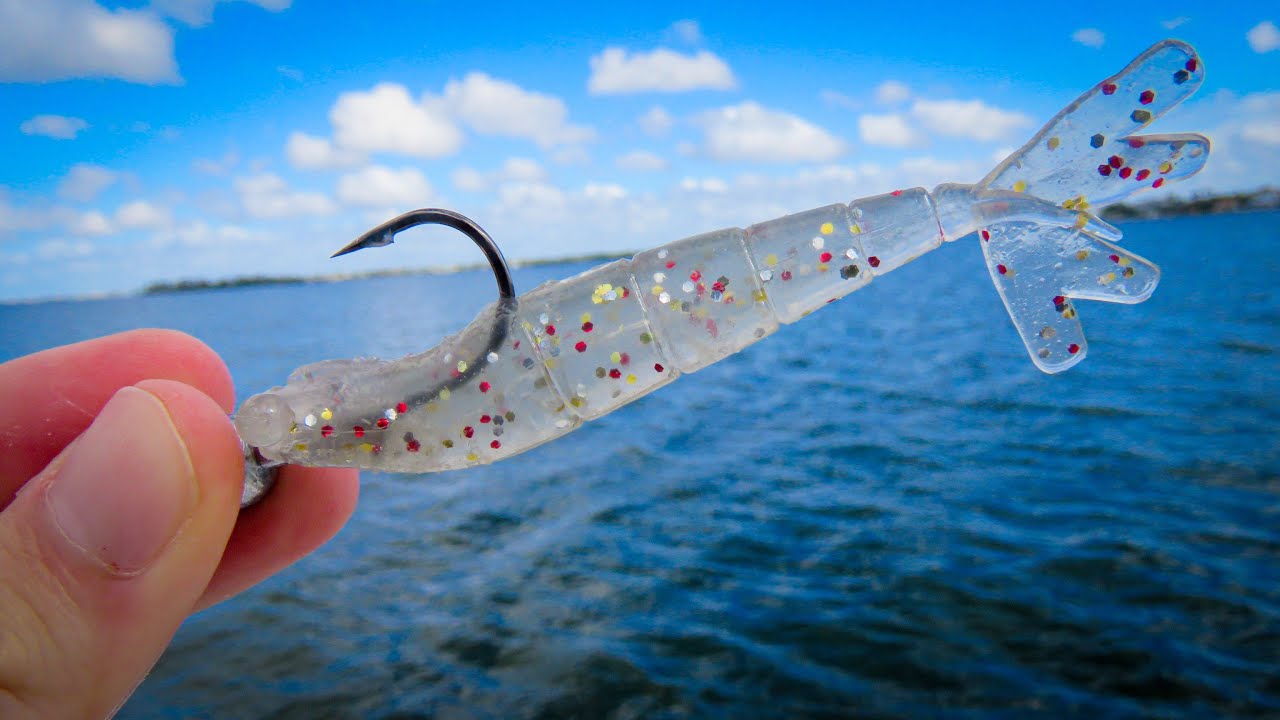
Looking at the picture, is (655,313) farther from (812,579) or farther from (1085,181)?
(812,579)

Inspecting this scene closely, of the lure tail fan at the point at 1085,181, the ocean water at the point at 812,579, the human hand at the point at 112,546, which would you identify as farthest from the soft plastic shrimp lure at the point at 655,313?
the ocean water at the point at 812,579

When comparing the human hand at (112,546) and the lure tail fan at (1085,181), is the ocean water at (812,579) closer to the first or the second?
the lure tail fan at (1085,181)

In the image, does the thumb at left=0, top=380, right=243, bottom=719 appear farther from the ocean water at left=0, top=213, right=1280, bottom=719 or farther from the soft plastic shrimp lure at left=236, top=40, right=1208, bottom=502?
the ocean water at left=0, top=213, right=1280, bottom=719

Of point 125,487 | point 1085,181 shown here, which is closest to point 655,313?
point 1085,181

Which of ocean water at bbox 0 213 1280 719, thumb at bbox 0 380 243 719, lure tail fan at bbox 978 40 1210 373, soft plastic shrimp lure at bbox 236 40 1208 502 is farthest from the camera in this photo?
ocean water at bbox 0 213 1280 719

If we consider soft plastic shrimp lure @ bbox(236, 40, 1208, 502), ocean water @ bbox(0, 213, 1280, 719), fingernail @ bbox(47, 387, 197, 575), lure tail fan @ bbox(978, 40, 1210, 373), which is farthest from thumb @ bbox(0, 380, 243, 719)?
ocean water @ bbox(0, 213, 1280, 719)

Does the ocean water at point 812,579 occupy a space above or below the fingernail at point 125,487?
below

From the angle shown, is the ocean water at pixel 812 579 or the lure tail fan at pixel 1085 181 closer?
the lure tail fan at pixel 1085 181
